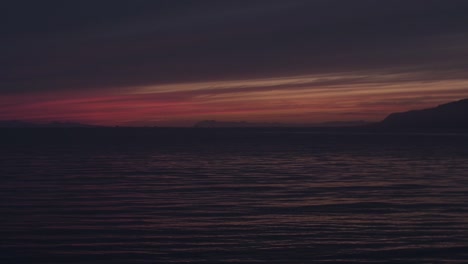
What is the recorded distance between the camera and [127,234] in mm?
20625

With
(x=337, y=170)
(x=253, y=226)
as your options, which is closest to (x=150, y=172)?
(x=337, y=170)

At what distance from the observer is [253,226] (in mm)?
21938

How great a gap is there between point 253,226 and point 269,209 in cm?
399

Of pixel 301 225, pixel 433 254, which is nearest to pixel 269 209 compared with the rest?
pixel 301 225

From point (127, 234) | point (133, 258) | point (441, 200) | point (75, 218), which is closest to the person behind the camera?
point (133, 258)

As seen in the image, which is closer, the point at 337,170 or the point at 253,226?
the point at 253,226

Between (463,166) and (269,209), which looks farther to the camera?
(463,166)

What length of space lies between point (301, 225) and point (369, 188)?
513 inches

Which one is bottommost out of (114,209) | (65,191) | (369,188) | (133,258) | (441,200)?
(133,258)

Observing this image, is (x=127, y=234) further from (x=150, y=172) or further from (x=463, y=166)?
(x=463, y=166)

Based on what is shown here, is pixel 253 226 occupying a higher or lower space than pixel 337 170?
lower

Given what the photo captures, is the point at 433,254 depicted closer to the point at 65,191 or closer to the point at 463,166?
the point at 65,191

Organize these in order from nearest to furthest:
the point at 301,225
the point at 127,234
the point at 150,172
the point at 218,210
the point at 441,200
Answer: the point at 127,234 → the point at 301,225 → the point at 218,210 → the point at 441,200 → the point at 150,172

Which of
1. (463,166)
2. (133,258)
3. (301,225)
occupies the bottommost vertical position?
(133,258)
